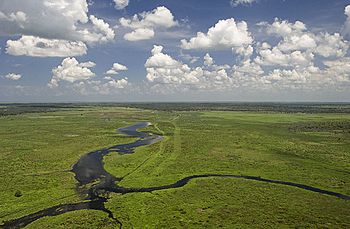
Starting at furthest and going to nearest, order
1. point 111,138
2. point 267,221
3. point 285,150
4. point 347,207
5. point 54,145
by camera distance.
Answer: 1. point 111,138
2. point 54,145
3. point 285,150
4. point 347,207
5. point 267,221

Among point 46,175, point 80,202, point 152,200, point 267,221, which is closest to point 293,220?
point 267,221

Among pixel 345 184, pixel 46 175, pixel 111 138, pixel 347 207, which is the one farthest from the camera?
pixel 111 138

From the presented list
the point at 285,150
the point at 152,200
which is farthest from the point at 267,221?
the point at 285,150

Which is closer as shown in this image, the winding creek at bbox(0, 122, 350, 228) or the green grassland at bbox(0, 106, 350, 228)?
the green grassland at bbox(0, 106, 350, 228)

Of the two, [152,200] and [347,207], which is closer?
[347,207]

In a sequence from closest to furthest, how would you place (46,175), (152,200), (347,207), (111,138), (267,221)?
(267,221)
(347,207)
(152,200)
(46,175)
(111,138)

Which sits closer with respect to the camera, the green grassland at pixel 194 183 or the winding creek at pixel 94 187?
the green grassland at pixel 194 183

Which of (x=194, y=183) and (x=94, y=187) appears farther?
(x=194, y=183)

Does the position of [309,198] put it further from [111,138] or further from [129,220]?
[111,138]

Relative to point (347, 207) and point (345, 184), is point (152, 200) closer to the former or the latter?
point (347, 207)
